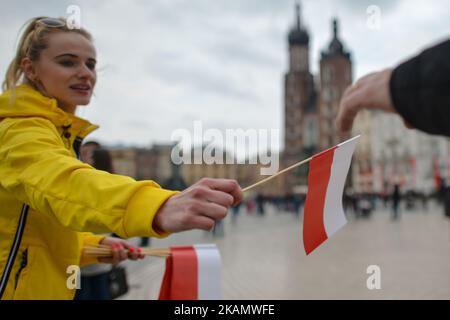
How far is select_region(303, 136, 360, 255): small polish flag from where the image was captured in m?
1.46

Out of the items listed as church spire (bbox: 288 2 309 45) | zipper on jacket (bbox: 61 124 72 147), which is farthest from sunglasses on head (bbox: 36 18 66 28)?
church spire (bbox: 288 2 309 45)

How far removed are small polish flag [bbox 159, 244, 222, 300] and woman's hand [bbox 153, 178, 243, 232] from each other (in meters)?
0.86

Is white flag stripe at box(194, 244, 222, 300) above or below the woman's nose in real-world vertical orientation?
below

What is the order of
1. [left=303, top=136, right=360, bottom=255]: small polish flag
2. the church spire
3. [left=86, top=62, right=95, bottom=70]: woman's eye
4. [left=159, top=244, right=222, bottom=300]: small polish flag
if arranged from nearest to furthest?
[left=303, top=136, right=360, bottom=255]: small polish flag
[left=86, top=62, right=95, bottom=70]: woman's eye
[left=159, top=244, right=222, bottom=300]: small polish flag
the church spire

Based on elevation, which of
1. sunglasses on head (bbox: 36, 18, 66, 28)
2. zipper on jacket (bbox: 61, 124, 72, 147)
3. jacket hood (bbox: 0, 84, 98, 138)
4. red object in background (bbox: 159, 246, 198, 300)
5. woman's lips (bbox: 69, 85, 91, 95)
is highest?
sunglasses on head (bbox: 36, 18, 66, 28)

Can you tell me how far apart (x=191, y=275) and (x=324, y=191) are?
29.8 inches

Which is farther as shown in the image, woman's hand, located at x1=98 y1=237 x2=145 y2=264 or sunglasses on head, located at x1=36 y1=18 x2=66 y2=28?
woman's hand, located at x1=98 y1=237 x2=145 y2=264

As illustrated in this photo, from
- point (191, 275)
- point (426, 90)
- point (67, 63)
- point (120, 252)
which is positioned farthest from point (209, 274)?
point (426, 90)

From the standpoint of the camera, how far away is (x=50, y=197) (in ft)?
3.91

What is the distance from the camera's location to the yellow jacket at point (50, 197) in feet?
3.61

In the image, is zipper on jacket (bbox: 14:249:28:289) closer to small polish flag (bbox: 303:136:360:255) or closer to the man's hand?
small polish flag (bbox: 303:136:360:255)

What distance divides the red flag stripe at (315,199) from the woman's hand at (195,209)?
0.44 metres
